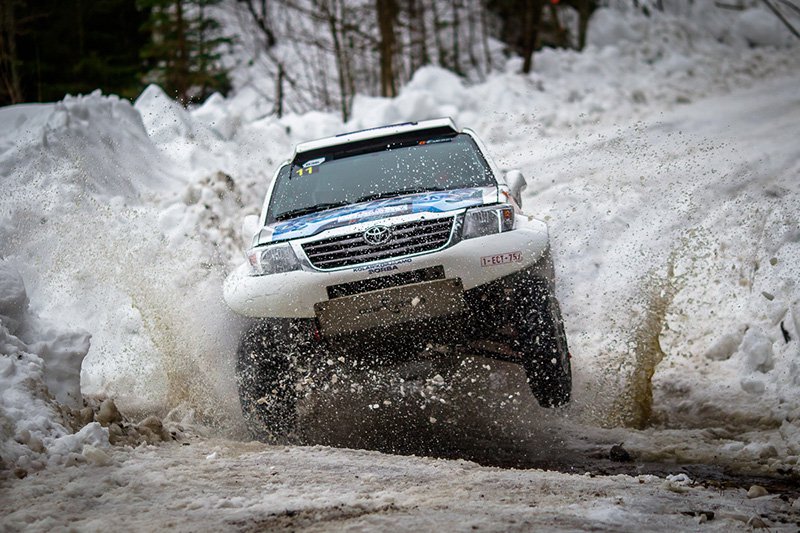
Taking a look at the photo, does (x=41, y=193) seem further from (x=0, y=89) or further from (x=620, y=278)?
(x=0, y=89)

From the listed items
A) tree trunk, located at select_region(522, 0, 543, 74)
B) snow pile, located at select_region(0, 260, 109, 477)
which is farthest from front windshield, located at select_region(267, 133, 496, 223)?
tree trunk, located at select_region(522, 0, 543, 74)

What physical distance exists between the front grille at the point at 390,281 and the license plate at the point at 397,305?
28mm

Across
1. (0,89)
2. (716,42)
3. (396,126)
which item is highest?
(396,126)

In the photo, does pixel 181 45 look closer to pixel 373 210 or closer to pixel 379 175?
pixel 379 175

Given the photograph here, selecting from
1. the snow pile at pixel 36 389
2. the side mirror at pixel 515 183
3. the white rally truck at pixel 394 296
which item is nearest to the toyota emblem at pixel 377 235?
the white rally truck at pixel 394 296

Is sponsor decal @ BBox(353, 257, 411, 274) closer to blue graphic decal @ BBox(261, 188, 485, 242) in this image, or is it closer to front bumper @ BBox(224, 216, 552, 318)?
front bumper @ BBox(224, 216, 552, 318)

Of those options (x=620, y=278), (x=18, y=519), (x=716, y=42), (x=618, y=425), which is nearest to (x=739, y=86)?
(x=716, y=42)

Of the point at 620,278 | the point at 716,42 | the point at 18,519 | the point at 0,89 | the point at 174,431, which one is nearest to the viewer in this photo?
the point at 18,519

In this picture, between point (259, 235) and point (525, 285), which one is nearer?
point (525, 285)

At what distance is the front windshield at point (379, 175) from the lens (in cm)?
668

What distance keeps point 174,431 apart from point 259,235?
1462mm

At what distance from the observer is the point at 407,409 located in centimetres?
629

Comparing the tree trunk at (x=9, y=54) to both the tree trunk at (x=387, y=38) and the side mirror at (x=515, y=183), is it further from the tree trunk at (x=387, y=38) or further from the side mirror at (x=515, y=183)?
the side mirror at (x=515, y=183)

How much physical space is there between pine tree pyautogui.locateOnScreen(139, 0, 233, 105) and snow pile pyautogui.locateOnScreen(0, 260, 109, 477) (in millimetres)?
13060
